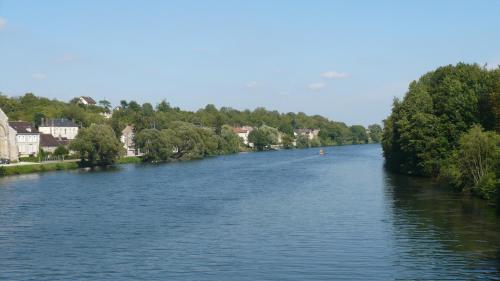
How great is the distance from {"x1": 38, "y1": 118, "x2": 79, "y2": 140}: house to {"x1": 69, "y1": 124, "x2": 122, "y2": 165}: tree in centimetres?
4340

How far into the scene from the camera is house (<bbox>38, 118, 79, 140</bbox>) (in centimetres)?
13638

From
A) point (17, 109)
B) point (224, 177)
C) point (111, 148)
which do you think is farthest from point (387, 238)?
point (17, 109)

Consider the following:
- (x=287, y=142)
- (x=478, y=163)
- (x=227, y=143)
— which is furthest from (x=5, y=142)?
(x=287, y=142)

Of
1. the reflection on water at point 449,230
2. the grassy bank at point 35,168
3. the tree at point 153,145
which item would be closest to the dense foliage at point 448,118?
the reflection on water at point 449,230

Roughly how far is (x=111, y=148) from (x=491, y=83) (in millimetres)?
53136

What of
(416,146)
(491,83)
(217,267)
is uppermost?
(491,83)

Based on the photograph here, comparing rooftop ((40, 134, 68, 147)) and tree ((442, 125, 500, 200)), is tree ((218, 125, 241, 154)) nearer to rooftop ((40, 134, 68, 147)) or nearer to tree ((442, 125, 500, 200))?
rooftop ((40, 134, 68, 147))

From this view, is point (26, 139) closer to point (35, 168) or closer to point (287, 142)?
point (35, 168)

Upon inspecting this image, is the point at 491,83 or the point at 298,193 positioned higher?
the point at 491,83

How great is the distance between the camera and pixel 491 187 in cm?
4059

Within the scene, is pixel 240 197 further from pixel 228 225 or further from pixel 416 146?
pixel 416 146

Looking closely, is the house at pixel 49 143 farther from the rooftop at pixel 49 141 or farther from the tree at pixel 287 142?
the tree at pixel 287 142

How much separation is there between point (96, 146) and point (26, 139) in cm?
2415

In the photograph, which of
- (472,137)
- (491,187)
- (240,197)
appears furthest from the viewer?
(240,197)
